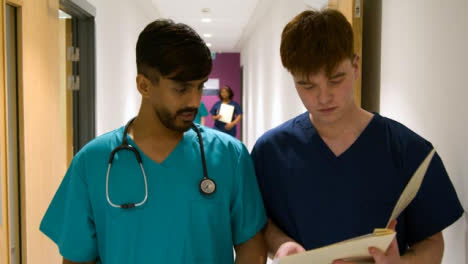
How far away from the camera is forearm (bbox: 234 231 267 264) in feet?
3.64

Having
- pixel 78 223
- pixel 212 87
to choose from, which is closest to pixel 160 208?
pixel 78 223

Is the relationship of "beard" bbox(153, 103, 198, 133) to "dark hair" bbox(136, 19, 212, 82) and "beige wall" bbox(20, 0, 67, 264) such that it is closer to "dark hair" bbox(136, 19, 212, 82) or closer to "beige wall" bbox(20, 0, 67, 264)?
"dark hair" bbox(136, 19, 212, 82)

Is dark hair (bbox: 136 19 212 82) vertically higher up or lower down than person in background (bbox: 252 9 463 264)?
higher up

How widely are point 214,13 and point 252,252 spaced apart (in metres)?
5.36

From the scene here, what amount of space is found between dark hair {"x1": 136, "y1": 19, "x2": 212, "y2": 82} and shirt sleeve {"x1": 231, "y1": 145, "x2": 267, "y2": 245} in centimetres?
24

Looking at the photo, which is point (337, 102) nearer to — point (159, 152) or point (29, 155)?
point (159, 152)

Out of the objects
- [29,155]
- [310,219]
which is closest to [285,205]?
[310,219]

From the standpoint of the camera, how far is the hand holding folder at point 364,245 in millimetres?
740

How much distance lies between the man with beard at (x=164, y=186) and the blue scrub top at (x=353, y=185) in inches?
3.1

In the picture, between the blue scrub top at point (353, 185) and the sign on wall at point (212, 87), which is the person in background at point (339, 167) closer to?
the blue scrub top at point (353, 185)

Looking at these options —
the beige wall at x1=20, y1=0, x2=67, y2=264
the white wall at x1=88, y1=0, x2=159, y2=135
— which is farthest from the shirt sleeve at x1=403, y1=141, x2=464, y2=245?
the white wall at x1=88, y1=0, x2=159, y2=135

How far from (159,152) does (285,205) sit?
33cm

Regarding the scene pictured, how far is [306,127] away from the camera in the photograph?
1.15 m

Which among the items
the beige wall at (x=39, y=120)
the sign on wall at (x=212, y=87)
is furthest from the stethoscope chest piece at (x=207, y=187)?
the sign on wall at (x=212, y=87)
